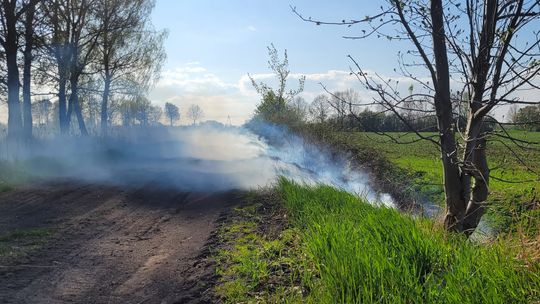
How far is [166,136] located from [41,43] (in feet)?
68.5

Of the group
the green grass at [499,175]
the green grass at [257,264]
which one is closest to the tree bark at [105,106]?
the green grass at [499,175]

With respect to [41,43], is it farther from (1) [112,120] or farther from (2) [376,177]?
(1) [112,120]

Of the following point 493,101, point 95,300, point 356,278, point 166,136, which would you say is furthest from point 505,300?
point 166,136

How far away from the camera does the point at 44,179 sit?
51.2 feet

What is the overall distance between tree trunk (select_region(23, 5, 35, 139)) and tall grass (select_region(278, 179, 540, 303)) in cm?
1780

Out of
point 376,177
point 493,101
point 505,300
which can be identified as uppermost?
point 493,101

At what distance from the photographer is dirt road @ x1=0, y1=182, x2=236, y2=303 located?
524 centimetres

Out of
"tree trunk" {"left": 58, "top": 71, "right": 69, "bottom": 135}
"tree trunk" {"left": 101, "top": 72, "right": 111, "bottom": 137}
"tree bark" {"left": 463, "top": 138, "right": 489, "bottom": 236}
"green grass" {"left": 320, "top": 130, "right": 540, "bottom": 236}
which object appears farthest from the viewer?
"tree trunk" {"left": 101, "top": 72, "right": 111, "bottom": 137}

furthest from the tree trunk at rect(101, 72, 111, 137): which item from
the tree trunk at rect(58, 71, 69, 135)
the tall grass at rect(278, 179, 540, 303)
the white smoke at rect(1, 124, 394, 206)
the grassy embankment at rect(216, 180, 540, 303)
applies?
the tall grass at rect(278, 179, 540, 303)

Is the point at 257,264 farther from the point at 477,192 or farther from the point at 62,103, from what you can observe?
the point at 62,103

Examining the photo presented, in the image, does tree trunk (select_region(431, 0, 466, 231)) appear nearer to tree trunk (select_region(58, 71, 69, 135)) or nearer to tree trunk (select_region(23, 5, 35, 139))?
tree trunk (select_region(23, 5, 35, 139))

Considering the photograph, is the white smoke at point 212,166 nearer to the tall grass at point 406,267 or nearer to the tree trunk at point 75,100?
the tree trunk at point 75,100

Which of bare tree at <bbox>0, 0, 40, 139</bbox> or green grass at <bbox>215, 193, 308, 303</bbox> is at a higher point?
bare tree at <bbox>0, 0, 40, 139</bbox>

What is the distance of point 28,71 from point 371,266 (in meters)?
20.5
